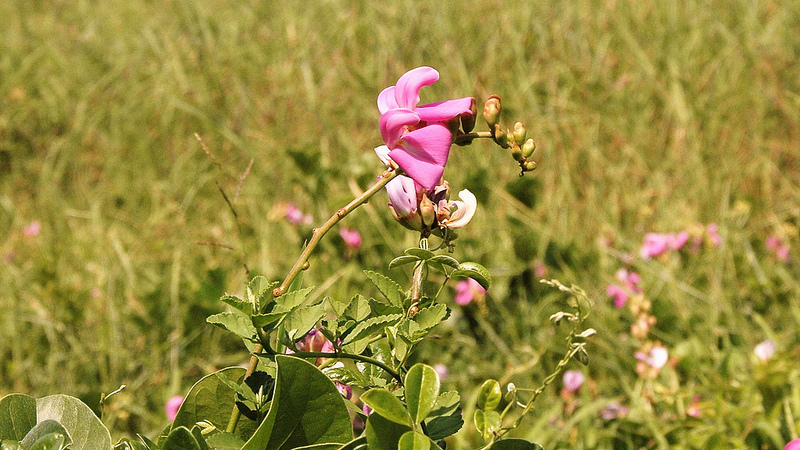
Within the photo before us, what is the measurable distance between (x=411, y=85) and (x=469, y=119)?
68mm

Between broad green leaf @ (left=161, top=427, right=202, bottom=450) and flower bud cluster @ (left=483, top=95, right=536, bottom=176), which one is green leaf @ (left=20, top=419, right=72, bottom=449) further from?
flower bud cluster @ (left=483, top=95, right=536, bottom=176)

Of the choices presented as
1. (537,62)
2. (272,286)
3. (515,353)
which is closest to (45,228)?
(515,353)

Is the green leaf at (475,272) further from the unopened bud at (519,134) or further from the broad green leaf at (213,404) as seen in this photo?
the broad green leaf at (213,404)

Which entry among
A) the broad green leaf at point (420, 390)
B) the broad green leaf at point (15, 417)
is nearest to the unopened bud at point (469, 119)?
the broad green leaf at point (420, 390)

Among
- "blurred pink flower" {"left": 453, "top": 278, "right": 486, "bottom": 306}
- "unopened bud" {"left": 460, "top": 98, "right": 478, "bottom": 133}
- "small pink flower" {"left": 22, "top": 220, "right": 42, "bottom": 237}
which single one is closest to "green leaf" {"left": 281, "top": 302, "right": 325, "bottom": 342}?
"unopened bud" {"left": 460, "top": 98, "right": 478, "bottom": 133}

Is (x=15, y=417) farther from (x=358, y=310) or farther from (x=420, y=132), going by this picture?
(x=420, y=132)

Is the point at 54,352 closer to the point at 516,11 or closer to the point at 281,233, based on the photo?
the point at 281,233

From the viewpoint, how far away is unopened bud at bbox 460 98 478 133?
0.72 m

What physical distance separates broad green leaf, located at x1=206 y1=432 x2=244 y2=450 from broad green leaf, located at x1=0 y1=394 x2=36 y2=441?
6.6 inches

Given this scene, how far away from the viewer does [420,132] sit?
0.71 metres

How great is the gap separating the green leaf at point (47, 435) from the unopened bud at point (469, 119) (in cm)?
43

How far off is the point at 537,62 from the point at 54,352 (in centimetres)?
208

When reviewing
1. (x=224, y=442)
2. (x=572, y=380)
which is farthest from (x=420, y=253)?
(x=572, y=380)

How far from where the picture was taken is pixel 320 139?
9.27 ft
